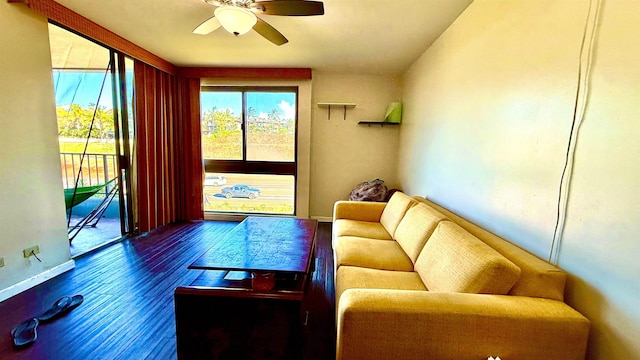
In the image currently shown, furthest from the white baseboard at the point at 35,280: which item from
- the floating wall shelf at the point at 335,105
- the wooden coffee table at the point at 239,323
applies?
the floating wall shelf at the point at 335,105

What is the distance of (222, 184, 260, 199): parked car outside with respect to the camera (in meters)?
4.53

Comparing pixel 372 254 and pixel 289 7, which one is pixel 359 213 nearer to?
pixel 372 254

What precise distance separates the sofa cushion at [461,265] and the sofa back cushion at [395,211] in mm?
689

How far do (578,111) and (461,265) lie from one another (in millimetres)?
848

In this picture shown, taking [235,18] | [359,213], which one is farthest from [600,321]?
[235,18]

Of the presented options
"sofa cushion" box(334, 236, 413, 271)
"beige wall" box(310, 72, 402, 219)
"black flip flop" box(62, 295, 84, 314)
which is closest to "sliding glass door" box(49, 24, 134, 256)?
"black flip flop" box(62, 295, 84, 314)

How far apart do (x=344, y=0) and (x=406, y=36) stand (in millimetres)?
971

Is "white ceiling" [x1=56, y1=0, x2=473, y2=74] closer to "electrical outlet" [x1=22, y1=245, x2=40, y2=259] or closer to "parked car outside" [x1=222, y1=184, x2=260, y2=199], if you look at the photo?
"parked car outside" [x1=222, y1=184, x2=260, y2=199]

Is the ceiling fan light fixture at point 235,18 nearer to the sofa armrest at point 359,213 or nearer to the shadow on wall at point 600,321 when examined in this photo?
the sofa armrest at point 359,213

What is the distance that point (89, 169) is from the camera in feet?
10.3

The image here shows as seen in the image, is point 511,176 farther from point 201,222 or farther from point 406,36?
point 201,222

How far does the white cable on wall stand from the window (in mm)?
3460

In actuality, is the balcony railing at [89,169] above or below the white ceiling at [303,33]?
below

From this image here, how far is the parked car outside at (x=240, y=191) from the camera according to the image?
4531 mm
